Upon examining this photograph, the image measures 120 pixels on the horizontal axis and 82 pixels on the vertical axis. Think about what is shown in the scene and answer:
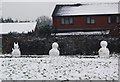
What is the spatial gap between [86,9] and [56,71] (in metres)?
33.5

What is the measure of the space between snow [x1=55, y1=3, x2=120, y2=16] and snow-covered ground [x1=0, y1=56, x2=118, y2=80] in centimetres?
2884

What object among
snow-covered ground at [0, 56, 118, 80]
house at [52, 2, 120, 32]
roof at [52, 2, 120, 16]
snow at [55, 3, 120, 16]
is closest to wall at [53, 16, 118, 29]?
house at [52, 2, 120, 32]

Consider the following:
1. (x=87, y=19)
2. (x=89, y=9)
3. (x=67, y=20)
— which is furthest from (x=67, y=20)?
(x=89, y=9)

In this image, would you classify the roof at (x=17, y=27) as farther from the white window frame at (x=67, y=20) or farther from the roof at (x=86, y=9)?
the white window frame at (x=67, y=20)

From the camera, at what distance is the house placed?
42.5 metres

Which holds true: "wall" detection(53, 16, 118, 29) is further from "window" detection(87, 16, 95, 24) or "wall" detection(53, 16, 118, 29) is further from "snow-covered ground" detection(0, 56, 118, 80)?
"snow-covered ground" detection(0, 56, 118, 80)

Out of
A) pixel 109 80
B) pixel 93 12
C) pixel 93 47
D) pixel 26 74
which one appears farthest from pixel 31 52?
pixel 93 12

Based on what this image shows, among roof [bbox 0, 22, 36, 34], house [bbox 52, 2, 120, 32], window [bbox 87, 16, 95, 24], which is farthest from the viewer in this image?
roof [bbox 0, 22, 36, 34]

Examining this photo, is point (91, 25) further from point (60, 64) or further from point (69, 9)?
point (60, 64)

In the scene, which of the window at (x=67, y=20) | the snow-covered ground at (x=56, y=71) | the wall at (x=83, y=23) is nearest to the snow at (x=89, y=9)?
the window at (x=67, y=20)

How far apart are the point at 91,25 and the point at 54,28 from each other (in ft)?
16.9

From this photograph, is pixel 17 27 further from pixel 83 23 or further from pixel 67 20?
pixel 83 23

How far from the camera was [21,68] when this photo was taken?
43.9 ft

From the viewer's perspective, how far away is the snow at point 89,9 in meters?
43.5
